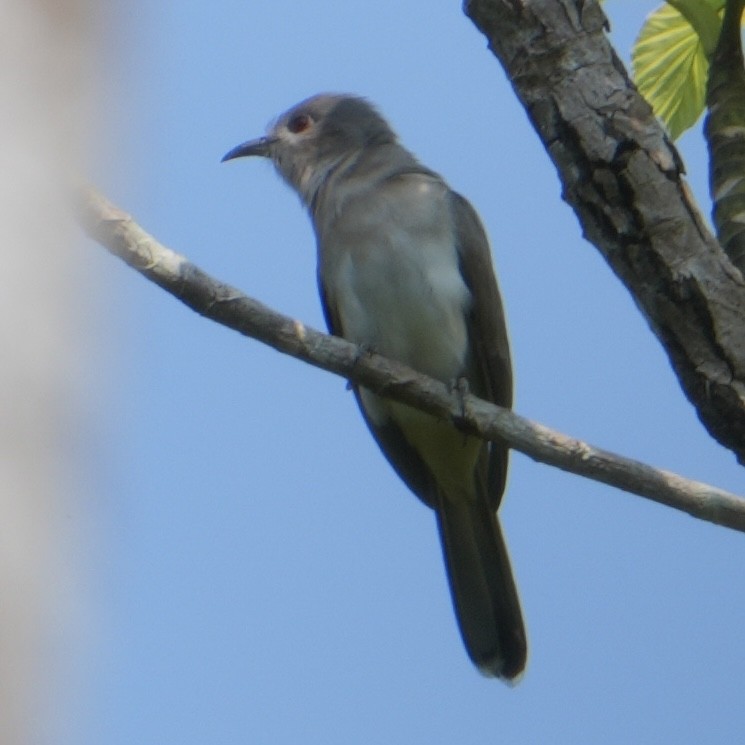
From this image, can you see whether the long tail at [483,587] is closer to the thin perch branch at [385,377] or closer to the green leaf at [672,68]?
the thin perch branch at [385,377]

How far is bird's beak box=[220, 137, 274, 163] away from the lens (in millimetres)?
7824

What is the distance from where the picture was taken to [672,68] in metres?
5.51

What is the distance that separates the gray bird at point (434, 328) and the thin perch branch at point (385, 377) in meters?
1.24

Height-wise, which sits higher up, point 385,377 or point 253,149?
point 253,149

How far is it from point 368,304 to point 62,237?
4.68 meters

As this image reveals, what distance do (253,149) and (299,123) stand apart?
1.05 feet

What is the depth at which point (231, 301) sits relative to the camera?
451 cm

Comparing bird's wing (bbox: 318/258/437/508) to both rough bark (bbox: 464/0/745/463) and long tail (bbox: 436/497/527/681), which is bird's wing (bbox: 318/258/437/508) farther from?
rough bark (bbox: 464/0/745/463)

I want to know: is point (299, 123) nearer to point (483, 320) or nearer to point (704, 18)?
point (483, 320)

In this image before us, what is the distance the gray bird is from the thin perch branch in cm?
124

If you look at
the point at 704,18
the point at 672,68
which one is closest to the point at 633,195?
the point at 704,18

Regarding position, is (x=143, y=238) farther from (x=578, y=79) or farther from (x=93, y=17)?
(x=93, y=17)

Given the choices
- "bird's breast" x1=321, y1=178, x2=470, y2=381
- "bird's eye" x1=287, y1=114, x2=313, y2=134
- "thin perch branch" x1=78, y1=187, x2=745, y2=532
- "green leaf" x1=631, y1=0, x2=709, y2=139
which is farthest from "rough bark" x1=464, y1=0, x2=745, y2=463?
"bird's eye" x1=287, y1=114, x2=313, y2=134

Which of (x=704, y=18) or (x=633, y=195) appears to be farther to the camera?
(x=704, y=18)
